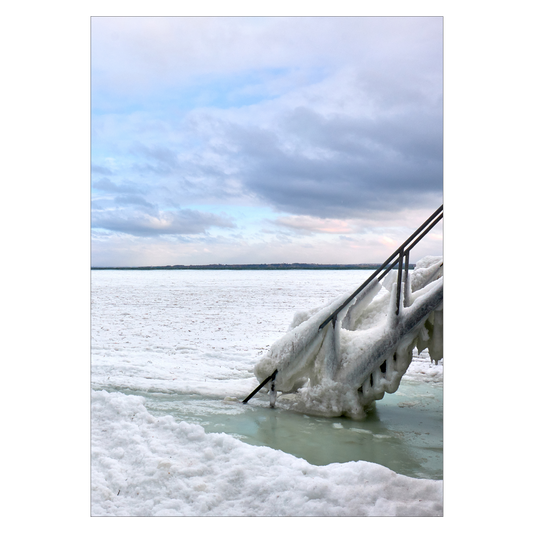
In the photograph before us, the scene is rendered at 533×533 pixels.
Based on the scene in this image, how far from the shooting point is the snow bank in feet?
9.29

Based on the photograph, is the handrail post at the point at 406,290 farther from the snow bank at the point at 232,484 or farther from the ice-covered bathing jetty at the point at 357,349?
the snow bank at the point at 232,484

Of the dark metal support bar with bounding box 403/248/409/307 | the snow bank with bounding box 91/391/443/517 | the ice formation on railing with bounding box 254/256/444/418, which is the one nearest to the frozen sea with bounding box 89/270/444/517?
the snow bank with bounding box 91/391/443/517

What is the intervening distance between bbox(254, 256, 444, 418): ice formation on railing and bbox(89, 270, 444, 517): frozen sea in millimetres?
283

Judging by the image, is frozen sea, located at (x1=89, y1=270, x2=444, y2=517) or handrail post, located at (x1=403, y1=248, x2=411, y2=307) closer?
frozen sea, located at (x1=89, y1=270, x2=444, y2=517)

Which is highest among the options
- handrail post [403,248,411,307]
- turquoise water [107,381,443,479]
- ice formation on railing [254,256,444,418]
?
handrail post [403,248,411,307]

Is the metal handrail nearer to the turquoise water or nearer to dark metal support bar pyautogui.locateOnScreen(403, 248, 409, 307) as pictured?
dark metal support bar pyautogui.locateOnScreen(403, 248, 409, 307)

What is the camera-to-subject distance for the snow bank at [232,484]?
2832mm

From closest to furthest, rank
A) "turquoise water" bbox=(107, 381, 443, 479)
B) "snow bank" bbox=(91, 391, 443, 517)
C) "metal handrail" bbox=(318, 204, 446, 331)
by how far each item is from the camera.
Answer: "snow bank" bbox=(91, 391, 443, 517)
"turquoise water" bbox=(107, 381, 443, 479)
"metal handrail" bbox=(318, 204, 446, 331)

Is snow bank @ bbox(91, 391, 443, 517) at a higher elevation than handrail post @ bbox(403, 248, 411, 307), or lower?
lower

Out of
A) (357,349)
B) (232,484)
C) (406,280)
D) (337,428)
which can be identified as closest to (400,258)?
(406,280)

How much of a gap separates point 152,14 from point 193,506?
11.3 ft

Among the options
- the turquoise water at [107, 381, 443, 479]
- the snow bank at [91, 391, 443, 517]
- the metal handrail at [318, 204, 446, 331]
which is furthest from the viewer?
the metal handrail at [318, 204, 446, 331]

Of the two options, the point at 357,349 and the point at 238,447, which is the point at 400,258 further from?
the point at 238,447
